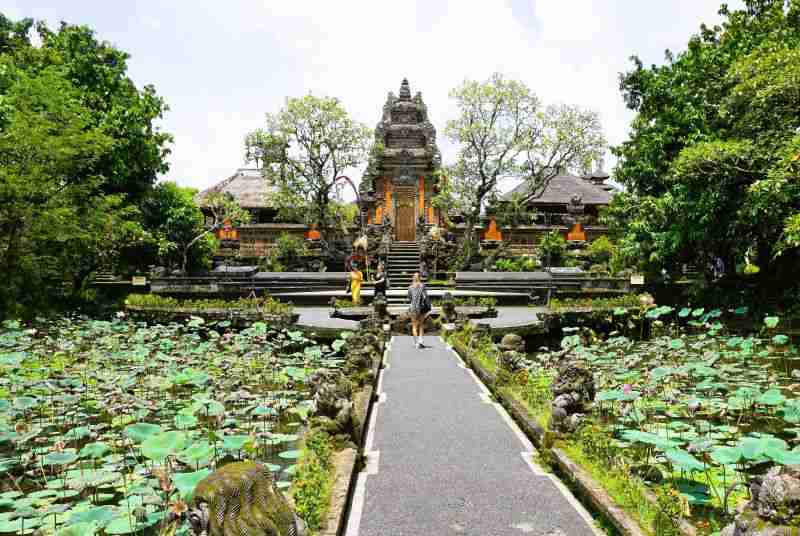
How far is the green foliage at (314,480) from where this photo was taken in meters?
3.96

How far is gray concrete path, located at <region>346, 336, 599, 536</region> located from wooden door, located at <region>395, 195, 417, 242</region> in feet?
81.2

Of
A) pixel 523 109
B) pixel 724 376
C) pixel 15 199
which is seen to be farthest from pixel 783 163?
pixel 15 199

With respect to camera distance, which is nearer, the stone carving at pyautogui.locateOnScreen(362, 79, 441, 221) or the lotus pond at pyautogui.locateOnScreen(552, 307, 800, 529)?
the lotus pond at pyautogui.locateOnScreen(552, 307, 800, 529)

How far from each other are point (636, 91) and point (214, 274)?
66.2 ft

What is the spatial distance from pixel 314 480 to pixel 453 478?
141cm

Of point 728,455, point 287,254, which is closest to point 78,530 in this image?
point 728,455

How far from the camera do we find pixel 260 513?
3.03m

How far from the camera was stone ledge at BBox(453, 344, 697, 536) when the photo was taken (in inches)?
151

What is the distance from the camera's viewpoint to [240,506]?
2.97 m

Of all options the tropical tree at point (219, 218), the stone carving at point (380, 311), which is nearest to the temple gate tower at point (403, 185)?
the tropical tree at point (219, 218)

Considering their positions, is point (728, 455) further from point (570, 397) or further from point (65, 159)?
point (65, 159)

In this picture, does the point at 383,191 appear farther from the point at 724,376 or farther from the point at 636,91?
the point at 724,376

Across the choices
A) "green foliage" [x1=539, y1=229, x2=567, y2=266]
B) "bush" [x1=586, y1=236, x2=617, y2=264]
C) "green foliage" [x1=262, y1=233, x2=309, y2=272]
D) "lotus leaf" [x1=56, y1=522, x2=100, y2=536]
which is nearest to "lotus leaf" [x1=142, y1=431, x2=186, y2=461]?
"lotus leaf" [x1=56, y1=522, x2=100, y2=536]

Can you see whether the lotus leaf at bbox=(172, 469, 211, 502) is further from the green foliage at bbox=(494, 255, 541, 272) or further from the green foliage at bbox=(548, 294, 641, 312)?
the green foliage at bbox=(494, 255, 541, 272)
